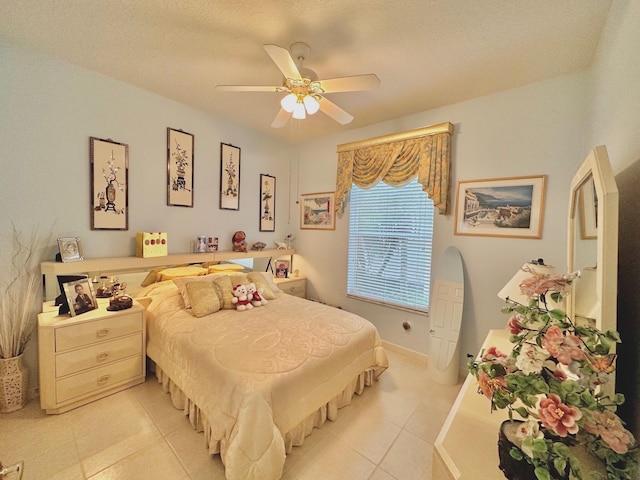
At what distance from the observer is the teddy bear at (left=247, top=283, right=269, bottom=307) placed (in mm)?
2520

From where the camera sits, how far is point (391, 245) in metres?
3.10

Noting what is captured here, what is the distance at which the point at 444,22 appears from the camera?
1.58 m

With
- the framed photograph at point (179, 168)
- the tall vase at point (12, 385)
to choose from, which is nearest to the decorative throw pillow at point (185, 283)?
the framed photograph at point (179, 168)

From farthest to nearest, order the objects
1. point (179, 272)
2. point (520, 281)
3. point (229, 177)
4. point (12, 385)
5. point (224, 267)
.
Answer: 1. point (229, 177)
2. point (224, 267)
3. point (179, 272)
4. point (12, 385)
5. point (520, 281)

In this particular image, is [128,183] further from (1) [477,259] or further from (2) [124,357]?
(1) [477,259]

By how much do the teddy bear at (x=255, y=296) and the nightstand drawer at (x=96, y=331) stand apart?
3.10 feet

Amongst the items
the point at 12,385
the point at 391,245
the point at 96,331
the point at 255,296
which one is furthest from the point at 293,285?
the point at 12,385

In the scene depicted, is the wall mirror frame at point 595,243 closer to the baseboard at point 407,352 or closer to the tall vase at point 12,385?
the baseboard at point 407,352

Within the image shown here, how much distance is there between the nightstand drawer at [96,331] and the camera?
186 cm

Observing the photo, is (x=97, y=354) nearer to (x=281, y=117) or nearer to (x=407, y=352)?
(x=281, y=117)

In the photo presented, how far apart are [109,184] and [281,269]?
2191mm

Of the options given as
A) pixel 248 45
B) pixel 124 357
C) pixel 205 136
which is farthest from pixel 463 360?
pixel 205 136

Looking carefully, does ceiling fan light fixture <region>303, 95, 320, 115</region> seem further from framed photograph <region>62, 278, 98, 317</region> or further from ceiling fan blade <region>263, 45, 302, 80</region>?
framed photograph <region>62, 278, 98, 317</region>

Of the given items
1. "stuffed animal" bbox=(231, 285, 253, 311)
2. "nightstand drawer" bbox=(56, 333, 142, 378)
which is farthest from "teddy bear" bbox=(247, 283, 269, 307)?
"nightstand drawer" bbox=(56, 333, 142, 378)
